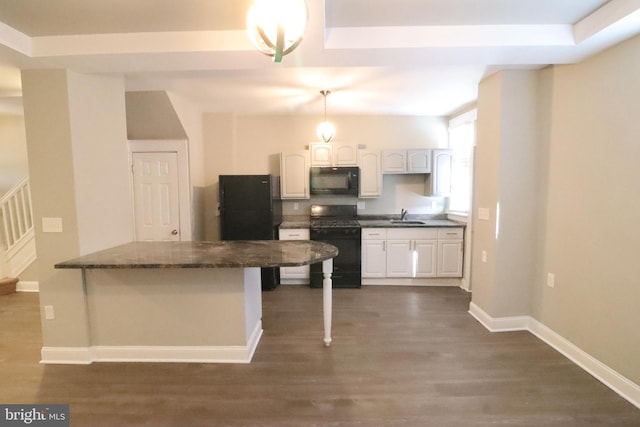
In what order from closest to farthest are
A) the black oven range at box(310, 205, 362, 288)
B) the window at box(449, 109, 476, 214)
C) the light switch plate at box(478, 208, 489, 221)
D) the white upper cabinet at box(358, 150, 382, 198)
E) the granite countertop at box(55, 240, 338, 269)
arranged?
the granite countertop at box(55, 240, 338, 269) → the light switch plate at box(478, 208, 489, 221) → the black oven range at box(310, 205, 362, 288) → the window at box(449, 109, 476, 214) → the white upper cabinet at box(358, 150, 382, 198)

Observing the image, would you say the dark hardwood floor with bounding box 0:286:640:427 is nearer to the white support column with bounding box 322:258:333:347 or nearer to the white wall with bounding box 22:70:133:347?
the white support column with bounding box 322:258:333:347

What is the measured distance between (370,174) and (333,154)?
2.16 feet

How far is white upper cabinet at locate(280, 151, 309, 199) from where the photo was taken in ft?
14.3

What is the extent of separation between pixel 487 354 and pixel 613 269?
114 centimetres

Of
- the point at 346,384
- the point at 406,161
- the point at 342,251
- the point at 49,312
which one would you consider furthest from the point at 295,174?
the point at 49,312

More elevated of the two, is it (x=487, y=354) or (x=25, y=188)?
(x=25, y=188)

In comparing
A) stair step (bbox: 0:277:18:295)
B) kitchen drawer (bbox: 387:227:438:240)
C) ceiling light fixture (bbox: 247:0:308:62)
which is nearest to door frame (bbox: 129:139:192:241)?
stair step (bbox: 0:277:18:295)

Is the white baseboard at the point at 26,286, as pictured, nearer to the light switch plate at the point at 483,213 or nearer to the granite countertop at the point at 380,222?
the granite countertop at the point at 380,222

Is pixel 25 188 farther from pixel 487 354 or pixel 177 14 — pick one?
pixel 487 354

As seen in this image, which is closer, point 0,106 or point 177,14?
point 177,14

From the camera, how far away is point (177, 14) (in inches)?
73.7

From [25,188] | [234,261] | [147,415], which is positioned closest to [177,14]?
[234,261]

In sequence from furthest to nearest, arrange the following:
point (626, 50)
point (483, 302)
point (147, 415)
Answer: point (483, 302)
point (626, 50)
point (147, 415)

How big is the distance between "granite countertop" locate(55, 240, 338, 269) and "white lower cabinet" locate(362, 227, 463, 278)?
1684 millimetres
